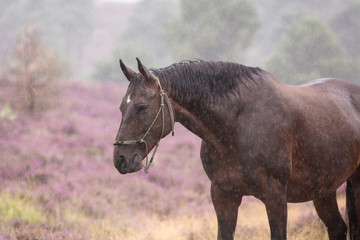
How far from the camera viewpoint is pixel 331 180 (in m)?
3.88

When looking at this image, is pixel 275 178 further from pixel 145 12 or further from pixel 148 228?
pixel 145 12

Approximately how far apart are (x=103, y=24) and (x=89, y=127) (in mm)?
56886

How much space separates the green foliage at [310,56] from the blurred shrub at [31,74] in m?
12.1

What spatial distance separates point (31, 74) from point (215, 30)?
13113 mm

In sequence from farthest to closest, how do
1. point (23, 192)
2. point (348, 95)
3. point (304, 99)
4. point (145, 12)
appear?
point (145, 12) < point (23, 192) < point (348, 95) < point (304, 99)

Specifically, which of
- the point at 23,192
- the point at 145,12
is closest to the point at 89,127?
the point at 23,192

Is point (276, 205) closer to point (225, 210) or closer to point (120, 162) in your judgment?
point (225, 210)

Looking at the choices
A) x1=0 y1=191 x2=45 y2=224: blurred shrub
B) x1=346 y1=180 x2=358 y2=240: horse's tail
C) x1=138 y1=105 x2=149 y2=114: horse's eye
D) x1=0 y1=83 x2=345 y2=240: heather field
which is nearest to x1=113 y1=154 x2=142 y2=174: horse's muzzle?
x1=138 y1=105 x2=149 y2=114: horse's eye

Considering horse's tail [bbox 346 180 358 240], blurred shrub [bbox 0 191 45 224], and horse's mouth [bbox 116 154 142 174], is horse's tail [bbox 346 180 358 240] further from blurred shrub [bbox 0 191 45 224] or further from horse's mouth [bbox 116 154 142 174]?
blurred shrub [bbox 0 191 45 224]

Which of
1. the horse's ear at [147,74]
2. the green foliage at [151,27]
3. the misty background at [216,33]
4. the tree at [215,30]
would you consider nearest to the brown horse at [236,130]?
the horse's ear at [147,74]

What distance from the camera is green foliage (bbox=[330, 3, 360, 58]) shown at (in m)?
26.9

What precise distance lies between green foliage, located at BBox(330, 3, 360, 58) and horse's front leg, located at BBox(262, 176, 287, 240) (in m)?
26.0

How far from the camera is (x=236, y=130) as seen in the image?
331 centimetres

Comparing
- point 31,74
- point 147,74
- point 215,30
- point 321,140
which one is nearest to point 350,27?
point 215,30
